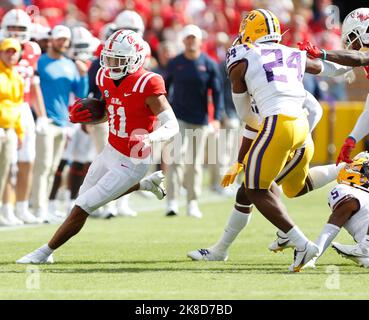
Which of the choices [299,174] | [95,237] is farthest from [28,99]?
[299,174]

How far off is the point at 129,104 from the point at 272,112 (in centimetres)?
115

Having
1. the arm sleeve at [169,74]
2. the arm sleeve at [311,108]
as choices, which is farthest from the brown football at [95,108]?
the arm sleeve at [169,74]

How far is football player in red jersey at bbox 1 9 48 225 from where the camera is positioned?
35.6 feet

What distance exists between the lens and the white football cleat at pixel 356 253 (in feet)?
24.4

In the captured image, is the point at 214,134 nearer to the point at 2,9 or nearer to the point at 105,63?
the point at 2,9

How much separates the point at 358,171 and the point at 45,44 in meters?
4.98

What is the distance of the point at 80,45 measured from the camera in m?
12.1

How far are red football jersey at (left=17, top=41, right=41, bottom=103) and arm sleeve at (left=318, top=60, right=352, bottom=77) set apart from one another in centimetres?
418

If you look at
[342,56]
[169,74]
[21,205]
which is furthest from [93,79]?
[342,56]

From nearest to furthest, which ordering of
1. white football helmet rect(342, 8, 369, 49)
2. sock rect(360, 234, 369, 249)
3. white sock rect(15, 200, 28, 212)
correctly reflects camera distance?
sock rect(360, 234, 369, 249)
white football helmet rect(342, 8, 369, 49)
white sock rect(15, 200, 28, 212)

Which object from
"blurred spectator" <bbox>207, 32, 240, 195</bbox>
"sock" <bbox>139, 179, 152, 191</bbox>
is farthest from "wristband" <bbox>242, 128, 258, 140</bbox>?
"blurred spectator" <bbox>207, 32, 240, 195</bbox>

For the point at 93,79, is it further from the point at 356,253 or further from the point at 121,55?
the point at 356,253

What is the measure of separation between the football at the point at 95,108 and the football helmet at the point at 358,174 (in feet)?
6.11

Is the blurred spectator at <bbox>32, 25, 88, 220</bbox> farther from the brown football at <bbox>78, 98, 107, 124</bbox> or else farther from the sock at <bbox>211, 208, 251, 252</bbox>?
the sock at <bbox>211, 208, 251, 252</bbox>
